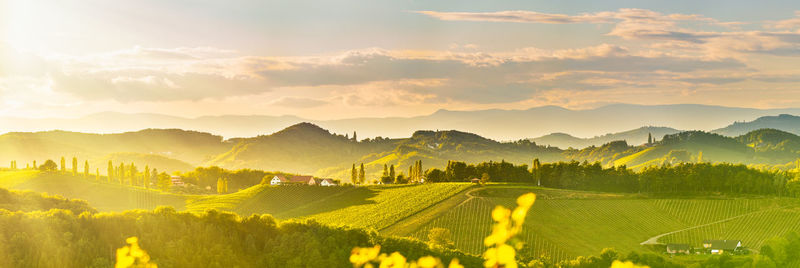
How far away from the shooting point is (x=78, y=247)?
39531mm

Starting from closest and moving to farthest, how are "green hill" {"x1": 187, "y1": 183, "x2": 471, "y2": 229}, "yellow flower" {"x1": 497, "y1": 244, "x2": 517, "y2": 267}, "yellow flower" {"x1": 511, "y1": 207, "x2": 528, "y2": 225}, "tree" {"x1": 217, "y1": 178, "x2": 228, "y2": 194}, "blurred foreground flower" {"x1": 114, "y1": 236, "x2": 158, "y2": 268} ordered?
"yellow flower" {"x1": 511, "y1": 207, "x2": 528, "y2": 225}, "yellow flower" {"x1": 497, "y1": 244, "x2": 517, "y2": 267}, "blurred foreground flower" {"x1": 114, "y1": 236, "x2": 158, "y2": 268}, "green hill" {"x1": 187, "y1": 183, "x2": 471, "y2": 229}, "tree" {"x1": 217, "y1": 178, "x2": 228, "y2": 194}

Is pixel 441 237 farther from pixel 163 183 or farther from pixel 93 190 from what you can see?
pixel 163 183

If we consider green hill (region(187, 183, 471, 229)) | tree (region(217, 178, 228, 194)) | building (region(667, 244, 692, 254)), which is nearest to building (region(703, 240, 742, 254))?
building (region(667, 244, 692, 254))

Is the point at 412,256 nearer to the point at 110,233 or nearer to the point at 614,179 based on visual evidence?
the point at 110,233

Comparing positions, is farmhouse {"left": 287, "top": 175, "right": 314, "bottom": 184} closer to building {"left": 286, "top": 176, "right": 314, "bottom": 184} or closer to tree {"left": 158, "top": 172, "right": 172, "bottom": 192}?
building {"left": 286, "top": 176, "right": 314, "bottom": 184}

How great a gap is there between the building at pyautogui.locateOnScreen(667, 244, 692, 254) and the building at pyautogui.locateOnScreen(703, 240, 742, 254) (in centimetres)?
449

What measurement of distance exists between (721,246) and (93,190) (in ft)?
479

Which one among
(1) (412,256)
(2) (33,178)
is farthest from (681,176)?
(2) (33,178)

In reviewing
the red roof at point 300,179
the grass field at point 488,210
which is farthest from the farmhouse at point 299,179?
the grass field at point 488,210

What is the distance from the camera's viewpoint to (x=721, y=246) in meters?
93.9

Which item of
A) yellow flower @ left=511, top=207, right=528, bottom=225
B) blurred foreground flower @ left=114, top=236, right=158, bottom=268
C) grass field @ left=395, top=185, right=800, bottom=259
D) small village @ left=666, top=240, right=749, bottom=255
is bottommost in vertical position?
small village @ left=666, top=240, right=749, bottom=255

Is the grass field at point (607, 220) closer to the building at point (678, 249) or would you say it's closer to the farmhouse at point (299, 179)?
the building at point (678, 249)

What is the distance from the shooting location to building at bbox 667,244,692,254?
90.9 meters

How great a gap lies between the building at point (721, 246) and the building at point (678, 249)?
177 inches
